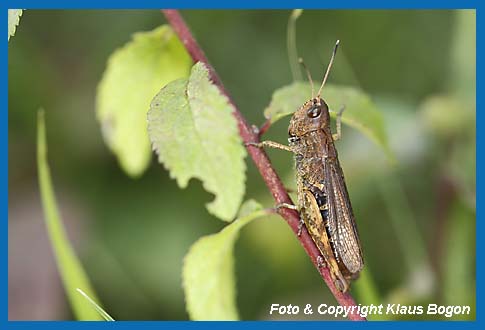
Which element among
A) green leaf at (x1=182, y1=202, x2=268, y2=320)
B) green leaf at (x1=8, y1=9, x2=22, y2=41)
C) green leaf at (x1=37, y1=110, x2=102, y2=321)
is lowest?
green leaf at (x1=182, y1=202, x2=268, y2=320)

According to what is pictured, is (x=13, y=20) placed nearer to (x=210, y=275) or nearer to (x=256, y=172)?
(x=210, y=275)

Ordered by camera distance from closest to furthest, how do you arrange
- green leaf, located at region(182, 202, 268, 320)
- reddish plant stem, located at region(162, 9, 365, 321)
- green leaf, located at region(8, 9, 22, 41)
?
green leaf, located at region(8, 9, 22, 41)
reddish plant stem, located at region(162, 9, 365, 321)
green leaf, located at region(182, 202, 268, 320)

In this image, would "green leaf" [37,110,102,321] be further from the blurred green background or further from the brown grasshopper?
the blurred green background

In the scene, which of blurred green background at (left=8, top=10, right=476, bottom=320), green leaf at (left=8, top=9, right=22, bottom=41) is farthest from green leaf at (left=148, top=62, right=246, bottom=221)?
blurred green background at (left=8, top=10, right=476, bottom=320)

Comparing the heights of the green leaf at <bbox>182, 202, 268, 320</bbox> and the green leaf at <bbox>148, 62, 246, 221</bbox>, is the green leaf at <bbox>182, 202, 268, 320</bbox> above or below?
below

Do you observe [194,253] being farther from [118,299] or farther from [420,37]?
[420,37]

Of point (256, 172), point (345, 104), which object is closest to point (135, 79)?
point (345, 104)

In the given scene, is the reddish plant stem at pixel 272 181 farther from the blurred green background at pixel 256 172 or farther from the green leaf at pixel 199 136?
the blurred green background at pixel 256 172
